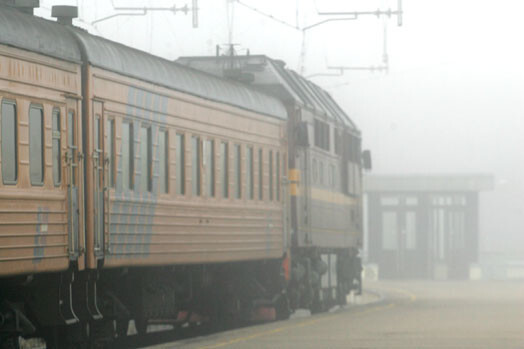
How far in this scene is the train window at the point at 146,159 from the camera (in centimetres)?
1848

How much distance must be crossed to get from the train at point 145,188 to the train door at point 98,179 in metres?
0.03

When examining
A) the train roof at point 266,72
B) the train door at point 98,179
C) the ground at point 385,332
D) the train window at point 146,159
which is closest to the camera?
the train door at point 98,179

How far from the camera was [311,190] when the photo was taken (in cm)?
2795

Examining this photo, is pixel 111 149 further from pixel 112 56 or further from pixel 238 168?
pixel 238 168

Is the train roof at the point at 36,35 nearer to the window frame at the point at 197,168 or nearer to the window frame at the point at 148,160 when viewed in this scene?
the window frame at the point at 148,160

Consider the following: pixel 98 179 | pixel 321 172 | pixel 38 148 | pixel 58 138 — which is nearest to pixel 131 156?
pixel 98 179

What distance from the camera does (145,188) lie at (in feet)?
60.9

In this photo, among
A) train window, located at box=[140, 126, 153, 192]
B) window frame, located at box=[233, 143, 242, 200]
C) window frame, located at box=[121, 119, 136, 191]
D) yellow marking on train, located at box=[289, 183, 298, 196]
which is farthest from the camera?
yellow marking on train, located at box=[289, 183, 298, 196]

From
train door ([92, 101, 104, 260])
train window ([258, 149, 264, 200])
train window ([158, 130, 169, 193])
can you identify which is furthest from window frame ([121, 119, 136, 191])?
train window ([258, 149, 264, 200])

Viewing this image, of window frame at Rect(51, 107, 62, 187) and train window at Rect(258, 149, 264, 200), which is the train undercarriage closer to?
window frame at Rect(51, 107, 62, 187)

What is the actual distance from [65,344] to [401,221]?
5491cm

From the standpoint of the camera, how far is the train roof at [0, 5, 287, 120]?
1495cm

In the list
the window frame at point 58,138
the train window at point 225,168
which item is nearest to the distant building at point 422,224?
the train window at point 225,168

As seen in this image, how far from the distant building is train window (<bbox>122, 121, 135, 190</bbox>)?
51983 millimetres
